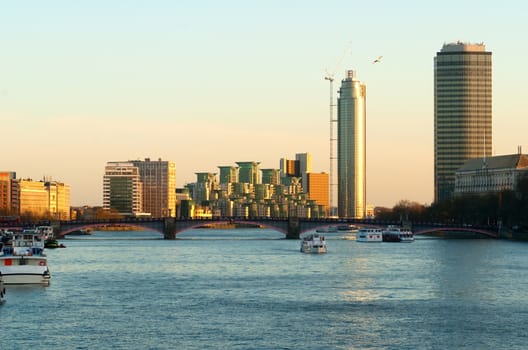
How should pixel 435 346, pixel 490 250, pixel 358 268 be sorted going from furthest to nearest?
pixel 490 250, pixel 358 268, pixel 435 346

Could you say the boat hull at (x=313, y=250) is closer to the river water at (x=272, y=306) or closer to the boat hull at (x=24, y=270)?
the river water at (x=272, y=306)

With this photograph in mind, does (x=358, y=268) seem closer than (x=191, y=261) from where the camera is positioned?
Yes

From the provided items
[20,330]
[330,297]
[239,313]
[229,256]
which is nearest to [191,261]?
[229,256]

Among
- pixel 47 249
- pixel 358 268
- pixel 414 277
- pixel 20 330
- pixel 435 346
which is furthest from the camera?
pixel 47 249

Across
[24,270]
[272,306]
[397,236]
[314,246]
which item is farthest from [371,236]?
[272,306]

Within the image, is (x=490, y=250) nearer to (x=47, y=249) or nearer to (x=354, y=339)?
(x=47, y=249)

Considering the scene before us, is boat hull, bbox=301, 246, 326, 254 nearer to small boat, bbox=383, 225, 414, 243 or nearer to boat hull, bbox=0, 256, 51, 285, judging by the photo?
small boat, bbox=383, 225, 414, 243

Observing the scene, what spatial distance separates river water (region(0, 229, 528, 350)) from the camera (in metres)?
61.0

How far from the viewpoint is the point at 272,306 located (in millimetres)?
75375

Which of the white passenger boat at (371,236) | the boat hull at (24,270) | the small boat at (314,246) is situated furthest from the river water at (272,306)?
the white passenger boat at (371,236)

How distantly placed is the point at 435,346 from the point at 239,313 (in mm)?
15003

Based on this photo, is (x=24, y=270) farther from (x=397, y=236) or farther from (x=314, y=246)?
(x=397, y=236)

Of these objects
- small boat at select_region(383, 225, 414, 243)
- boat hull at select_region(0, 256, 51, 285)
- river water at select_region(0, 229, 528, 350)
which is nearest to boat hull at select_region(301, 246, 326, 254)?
river water at select_region(0, 229, 528, 350)

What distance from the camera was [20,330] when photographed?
63.2 meters
